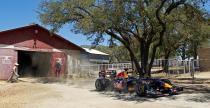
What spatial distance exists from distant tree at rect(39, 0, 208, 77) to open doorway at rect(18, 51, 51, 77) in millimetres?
7636

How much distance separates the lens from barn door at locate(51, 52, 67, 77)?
3965cm

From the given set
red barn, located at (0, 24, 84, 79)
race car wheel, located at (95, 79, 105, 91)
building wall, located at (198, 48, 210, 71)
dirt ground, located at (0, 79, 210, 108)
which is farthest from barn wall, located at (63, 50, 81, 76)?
A: dirt ground, located at (0, 79, 210, 108)

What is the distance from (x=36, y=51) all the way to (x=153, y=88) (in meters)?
19.8

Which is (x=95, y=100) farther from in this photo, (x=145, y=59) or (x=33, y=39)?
(x=33, y=39)

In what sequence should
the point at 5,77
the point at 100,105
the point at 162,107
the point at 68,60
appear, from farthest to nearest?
the point at 68,60 → the point at 5,77 → the point at 100,105 → the point at 162,107

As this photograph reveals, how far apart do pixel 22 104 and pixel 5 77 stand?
16.2 metres

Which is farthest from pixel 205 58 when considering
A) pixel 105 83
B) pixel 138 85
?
pixel 138 85

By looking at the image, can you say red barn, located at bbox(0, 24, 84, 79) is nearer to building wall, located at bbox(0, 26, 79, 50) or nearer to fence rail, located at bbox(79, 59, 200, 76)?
building wall, located at bbox(0, 26, 79, 50)

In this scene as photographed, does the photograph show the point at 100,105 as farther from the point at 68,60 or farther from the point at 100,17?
the point at 68,60

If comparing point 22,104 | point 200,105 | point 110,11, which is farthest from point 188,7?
point 22,104

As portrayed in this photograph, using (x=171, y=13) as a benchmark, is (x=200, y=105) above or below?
below

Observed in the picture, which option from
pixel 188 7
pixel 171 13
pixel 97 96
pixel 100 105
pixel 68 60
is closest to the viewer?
pixel 100 105

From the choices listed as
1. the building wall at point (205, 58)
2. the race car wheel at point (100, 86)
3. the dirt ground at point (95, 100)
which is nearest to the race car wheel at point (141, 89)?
the dirt ground at point (95, 100)

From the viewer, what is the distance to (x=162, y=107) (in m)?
16.8
